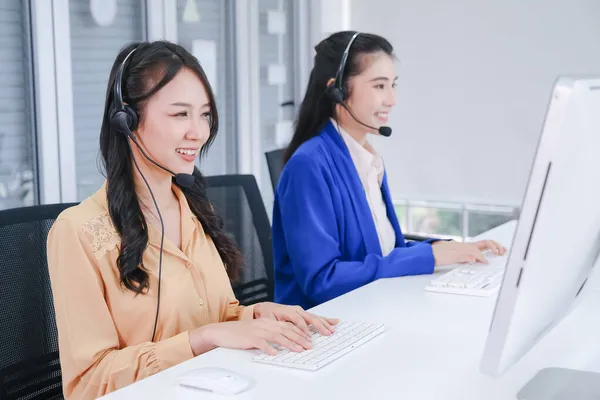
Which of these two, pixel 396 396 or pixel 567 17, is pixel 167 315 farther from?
pixel 567 17

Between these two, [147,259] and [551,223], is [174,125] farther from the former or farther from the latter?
[551,223]

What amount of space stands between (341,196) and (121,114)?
0.78 meters

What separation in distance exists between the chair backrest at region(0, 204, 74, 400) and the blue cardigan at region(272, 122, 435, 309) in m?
0.65

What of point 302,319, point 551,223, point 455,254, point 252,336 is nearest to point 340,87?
point 455,254

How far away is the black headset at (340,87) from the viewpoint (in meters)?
2.14

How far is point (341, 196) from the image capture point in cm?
208

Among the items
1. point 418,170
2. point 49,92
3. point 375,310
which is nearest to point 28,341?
point 375,310

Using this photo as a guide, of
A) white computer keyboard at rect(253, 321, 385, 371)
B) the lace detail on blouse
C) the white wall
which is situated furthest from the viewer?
the white wall

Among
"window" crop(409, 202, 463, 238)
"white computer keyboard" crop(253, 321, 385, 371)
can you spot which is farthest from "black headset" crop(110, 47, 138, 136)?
"window" crop(409, 202, 463, 238)

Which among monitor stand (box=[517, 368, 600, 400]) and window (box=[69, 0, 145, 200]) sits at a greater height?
window (box=[69, 0, 145, 200])

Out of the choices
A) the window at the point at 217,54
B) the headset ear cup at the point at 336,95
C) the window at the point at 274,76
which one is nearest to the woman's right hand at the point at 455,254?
the headset ear cup at the point at 336,95

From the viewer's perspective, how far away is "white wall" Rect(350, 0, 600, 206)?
3.28 metres

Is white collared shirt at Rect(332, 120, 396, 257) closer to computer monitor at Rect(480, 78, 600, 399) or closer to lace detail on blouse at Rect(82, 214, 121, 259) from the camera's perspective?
lace detail on blouse at Rect(82, 214, 121, 259)

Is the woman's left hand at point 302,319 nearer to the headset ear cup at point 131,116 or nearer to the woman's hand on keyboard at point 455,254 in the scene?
the headset ear cup at point 131,116
